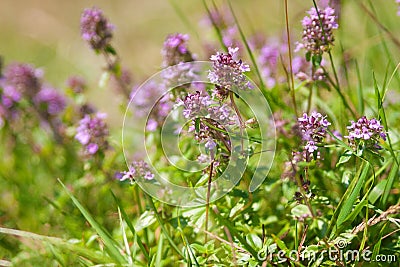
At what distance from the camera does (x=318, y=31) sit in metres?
1.62

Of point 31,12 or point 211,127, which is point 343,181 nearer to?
point 211,127

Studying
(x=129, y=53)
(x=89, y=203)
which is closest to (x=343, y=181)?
(x=89, y=203)

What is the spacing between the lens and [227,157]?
4.83 feet

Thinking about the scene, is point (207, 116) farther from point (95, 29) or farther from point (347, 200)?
point (95, 29)

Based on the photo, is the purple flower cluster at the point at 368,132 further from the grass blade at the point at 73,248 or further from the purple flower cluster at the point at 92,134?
the purple flower cluster at the point at 92,134

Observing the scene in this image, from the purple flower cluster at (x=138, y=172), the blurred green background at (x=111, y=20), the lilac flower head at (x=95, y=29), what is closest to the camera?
the purple flower cluster at (x=138, y=172)

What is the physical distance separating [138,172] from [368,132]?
28.7 inches

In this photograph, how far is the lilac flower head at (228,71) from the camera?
4.37 feet

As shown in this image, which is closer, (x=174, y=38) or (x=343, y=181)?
(x=343, y=181)

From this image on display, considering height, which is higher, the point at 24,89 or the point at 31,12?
the point at 31,12

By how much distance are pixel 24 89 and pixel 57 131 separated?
0.28m

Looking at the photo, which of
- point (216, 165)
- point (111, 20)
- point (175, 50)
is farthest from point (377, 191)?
point (111, 20)

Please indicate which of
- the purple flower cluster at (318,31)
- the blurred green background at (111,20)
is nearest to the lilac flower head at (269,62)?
the purple flower cluster at (318,31)

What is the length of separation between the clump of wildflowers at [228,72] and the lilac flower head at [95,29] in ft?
3.34
